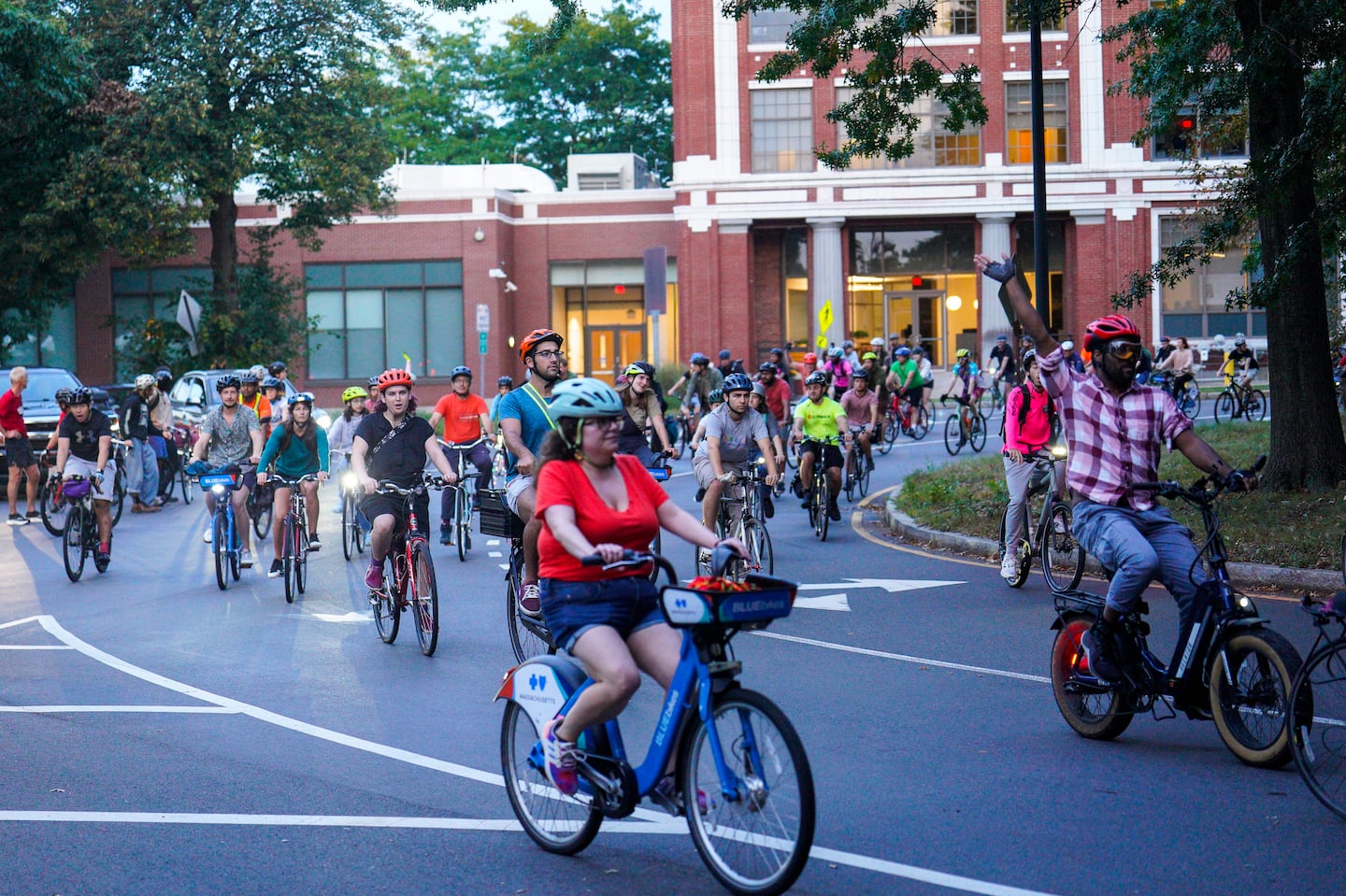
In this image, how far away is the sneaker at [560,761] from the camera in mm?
5434

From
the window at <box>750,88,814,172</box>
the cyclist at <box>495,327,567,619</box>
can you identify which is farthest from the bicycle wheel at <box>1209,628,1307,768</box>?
the window at <box>750,88,814,172</box>

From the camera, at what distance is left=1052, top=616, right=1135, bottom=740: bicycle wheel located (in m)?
7.20

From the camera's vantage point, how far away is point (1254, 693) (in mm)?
6469

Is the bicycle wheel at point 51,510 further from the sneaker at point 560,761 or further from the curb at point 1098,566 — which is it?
the sneaker at point 560,761

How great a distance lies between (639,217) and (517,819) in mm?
45180

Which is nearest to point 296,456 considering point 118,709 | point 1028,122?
point 118,709

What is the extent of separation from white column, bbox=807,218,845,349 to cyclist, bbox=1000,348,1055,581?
1304 inches

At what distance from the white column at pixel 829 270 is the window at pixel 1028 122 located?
18.8ft

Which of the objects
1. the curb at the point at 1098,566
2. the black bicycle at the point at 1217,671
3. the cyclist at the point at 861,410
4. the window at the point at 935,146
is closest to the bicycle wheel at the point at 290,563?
the curb at the point at 1098,566

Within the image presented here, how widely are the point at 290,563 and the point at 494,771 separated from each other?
6.64 m

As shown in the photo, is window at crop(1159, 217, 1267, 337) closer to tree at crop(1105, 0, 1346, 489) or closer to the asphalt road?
tree at crop(1105, 0, 1346, 489)

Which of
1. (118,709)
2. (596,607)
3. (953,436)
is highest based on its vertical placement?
(596,607)

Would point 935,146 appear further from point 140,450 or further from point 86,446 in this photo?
point 86,446

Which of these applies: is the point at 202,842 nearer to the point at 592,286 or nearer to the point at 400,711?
the point at 400,711
